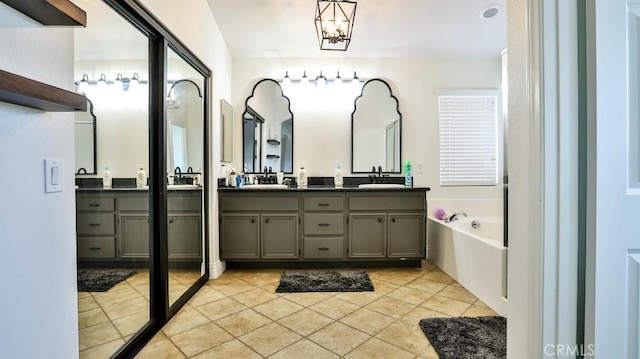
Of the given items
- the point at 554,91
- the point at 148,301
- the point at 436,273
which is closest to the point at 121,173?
the point at 148,301

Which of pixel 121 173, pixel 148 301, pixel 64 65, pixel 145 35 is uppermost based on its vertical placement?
pixel 145 35

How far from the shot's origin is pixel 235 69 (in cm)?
362

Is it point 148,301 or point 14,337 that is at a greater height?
point 14,337

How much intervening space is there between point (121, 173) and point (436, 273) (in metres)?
2.91

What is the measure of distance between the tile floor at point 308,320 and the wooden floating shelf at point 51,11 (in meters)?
1.68

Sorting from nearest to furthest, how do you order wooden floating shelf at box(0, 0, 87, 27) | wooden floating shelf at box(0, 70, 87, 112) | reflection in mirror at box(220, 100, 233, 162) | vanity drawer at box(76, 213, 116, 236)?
wooden floating shelf at box(0, 70, 87, 112) < wooden floating shelf at box(0, 0, 87, 27) < vanity drawer at box(76, 213, 116, 236) < reflection in mirror at box(220, 100, 233, 162)

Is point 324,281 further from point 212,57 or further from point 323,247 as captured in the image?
point 212,57

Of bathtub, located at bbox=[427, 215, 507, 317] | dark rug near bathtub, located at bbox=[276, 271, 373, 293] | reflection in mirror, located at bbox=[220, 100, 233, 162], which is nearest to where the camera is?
bathtub, located at bbox=[427, 215, 507, 317]

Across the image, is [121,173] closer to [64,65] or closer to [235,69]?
[64,65]

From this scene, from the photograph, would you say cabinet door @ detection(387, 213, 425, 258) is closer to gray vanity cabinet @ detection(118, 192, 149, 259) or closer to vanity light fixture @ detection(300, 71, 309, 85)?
vanity light fixture @ detection(300, 71, 309, 85)

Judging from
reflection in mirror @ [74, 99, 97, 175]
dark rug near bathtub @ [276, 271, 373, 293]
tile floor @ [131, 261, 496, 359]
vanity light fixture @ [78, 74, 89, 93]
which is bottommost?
tile floor @ [131, 261, 496, 359]

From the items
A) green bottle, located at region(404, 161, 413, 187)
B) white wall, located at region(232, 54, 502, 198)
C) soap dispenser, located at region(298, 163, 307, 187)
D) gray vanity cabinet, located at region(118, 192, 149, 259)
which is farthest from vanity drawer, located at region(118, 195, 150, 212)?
green bottle, located at region(404, 161, 413, 187)

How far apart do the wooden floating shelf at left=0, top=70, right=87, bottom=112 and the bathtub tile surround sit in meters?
2.58

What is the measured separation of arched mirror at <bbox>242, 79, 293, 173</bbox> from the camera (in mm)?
3607
